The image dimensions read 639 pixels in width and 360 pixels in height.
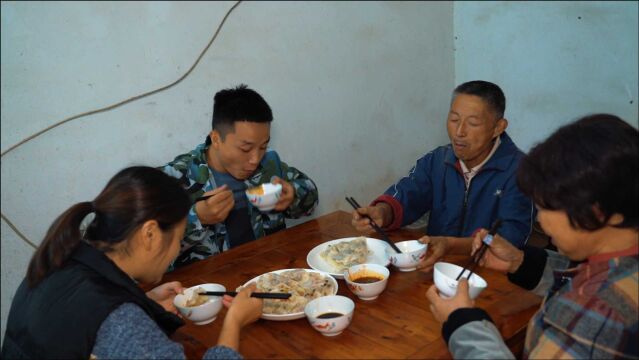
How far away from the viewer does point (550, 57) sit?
3531mm

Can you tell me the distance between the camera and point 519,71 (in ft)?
12.3

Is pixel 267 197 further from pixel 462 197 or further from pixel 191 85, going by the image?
pixel 191 85

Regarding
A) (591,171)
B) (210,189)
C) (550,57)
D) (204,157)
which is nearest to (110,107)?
(204,157)

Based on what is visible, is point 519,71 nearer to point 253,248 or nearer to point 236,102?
point 236,102

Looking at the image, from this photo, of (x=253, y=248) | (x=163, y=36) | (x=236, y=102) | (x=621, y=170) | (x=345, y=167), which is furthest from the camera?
(x=345, y=167)

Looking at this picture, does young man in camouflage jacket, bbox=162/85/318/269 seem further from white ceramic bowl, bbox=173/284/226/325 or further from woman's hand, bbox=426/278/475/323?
woman's hand, bbox=426/278/475/323

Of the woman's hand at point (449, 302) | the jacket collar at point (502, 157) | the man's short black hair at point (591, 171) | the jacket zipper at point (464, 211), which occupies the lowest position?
the jacket zipper at point (464, 211)

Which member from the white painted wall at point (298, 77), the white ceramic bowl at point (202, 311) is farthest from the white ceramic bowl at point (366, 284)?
the white painted wall at point (298, 77)

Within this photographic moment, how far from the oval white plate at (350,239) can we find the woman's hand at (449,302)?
15.6 inches

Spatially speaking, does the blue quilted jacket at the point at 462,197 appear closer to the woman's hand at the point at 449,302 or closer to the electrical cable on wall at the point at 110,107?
the woman's hand at the point at 449,302

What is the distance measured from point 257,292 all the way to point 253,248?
20.6 inches

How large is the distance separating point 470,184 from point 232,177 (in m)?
1.19

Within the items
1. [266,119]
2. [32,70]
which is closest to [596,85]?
[266,119]

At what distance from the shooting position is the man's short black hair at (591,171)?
1.04 m
